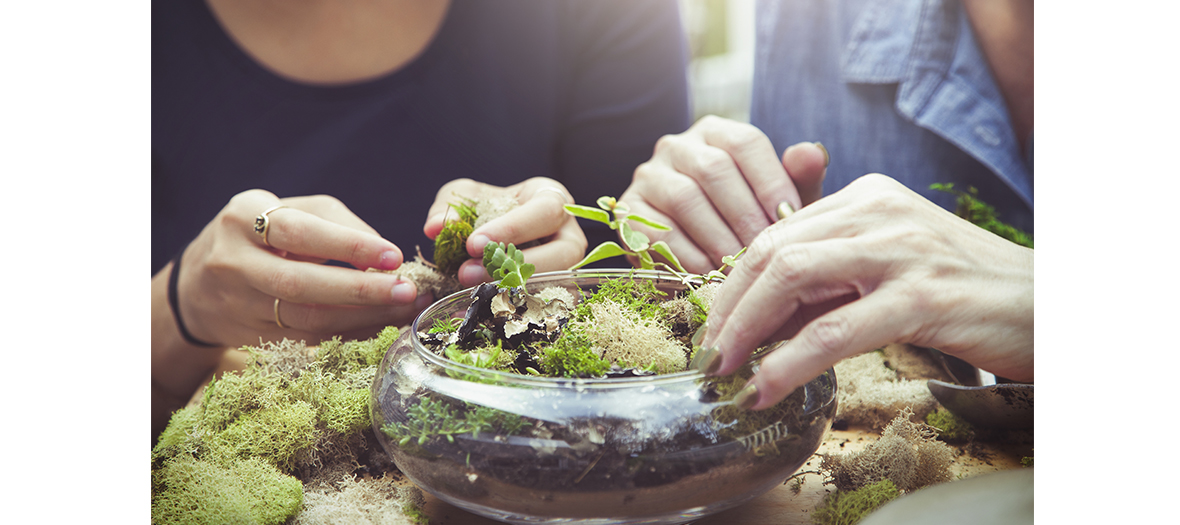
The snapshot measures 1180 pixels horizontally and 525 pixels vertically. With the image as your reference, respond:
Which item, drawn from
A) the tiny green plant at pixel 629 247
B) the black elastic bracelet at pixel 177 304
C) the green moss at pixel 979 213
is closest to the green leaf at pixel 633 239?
the tiny green plant at pixel 629 247

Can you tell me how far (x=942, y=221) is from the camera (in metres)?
0.42

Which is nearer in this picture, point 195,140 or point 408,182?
point 195,140

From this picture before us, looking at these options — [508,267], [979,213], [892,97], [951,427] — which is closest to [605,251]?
[508,267]

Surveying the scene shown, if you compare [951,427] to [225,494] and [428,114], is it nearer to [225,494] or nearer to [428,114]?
[225,494]

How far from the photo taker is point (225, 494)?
41 cm

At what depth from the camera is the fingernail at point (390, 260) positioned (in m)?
0.59

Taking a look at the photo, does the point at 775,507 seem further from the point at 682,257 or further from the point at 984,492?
the point at 682,257

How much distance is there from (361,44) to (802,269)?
84cm

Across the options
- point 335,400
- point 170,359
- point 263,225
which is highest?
Result: point 263,225

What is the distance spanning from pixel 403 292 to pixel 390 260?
0.03m

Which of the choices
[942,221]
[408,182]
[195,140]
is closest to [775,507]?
[942,221]

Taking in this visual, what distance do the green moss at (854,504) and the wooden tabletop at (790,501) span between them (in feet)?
0.04
